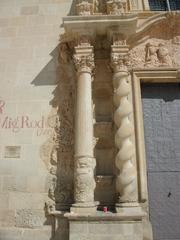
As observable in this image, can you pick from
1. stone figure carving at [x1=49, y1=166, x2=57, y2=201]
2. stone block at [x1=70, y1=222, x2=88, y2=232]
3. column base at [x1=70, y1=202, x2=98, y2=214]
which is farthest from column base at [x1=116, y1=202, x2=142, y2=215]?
stone figure carving at [x1=49, y1=166, x2=57, y2=201]

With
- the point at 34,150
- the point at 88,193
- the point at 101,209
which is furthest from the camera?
the point at 34,150

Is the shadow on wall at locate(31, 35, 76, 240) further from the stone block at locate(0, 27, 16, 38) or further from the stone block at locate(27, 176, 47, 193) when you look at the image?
the stone block at locate(0, 27, 16, 38)

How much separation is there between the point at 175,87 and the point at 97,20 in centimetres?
201

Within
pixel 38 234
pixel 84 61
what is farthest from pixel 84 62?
pixel 38 234

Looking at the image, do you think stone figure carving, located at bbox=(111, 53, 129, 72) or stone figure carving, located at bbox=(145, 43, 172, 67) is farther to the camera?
stone figure carving, located at bbox=(145, 43, 172, 67)

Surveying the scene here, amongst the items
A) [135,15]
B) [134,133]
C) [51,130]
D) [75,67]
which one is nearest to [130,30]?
[135,15]

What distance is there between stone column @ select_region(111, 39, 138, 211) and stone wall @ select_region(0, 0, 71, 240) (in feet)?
3.54

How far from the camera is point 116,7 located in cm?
594

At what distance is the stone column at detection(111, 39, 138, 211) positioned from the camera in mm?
4844

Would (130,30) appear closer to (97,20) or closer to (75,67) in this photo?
(97,20)

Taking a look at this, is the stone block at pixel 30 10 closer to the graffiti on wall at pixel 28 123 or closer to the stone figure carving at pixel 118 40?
the stone figure carving at pixel 118 40

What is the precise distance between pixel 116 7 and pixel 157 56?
1255 millimetres

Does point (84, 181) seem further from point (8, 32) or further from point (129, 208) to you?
point (8, 32)

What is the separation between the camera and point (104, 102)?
19.4 ft
